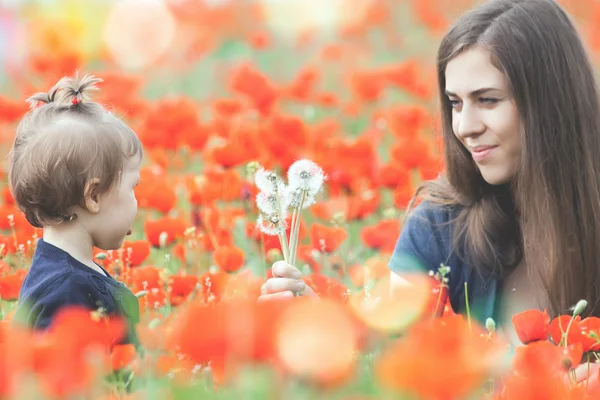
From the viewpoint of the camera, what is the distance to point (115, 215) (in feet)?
6.70

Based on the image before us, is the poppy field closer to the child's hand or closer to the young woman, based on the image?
the child's hand

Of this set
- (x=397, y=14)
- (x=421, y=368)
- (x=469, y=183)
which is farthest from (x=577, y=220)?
(x=397, y=14)

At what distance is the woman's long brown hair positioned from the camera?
2387mm

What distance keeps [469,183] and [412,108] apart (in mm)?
1341

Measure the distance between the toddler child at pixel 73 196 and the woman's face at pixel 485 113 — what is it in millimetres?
813

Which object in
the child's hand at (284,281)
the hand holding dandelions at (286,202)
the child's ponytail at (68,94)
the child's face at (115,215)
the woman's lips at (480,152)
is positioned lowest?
the child's hand at (284,281)

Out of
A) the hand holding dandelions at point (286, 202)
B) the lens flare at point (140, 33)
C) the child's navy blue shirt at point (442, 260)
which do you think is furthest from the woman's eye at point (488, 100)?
the lens flare at point (140, 33)

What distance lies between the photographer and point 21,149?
2000 mm

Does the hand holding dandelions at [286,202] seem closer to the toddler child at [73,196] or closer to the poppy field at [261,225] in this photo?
the poppy field at [261,225]

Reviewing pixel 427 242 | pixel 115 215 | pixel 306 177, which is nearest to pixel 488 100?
pixel 427 242

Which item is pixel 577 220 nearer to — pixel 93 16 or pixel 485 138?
pixel 485 138

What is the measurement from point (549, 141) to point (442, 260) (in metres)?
0.47

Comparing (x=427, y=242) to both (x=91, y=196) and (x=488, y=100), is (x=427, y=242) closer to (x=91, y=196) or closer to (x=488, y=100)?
(x=488, y=100)

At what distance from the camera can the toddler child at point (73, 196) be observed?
1924mm
